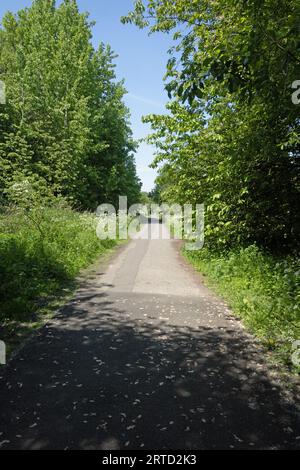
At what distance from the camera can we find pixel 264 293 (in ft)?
26.0

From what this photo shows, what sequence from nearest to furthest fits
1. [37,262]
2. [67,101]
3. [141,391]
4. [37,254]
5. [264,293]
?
[141,391] < [264,293] < [37,262] < [37,254] < [67,101]

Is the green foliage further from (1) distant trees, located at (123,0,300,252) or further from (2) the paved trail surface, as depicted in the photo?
(1) distant trees, located at (123,0,300,252)

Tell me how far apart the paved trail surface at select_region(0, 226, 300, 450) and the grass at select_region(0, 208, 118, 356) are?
1.90ft

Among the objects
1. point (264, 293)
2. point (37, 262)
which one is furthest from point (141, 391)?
point (37, 262)

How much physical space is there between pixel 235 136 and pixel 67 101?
68.1 ft

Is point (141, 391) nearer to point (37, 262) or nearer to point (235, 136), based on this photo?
point (37, 262)

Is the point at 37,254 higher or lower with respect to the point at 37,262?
higher

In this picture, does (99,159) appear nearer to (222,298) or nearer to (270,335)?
(222,298)

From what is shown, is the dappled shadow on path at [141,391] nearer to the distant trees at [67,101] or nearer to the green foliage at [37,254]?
the green foliage at [37,254]

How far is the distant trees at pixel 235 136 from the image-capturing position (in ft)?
19.3

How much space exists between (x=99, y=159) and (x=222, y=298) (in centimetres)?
2565

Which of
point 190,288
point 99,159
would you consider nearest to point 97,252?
point 190,288

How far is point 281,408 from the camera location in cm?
416

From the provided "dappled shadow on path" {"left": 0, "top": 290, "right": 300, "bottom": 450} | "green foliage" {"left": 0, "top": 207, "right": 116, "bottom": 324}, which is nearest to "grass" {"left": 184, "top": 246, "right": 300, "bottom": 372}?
"dappled shadow on path" {"left": 0, "top": 290, "right": 300, "bottom": 450}
